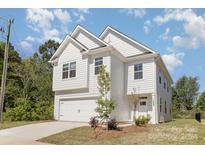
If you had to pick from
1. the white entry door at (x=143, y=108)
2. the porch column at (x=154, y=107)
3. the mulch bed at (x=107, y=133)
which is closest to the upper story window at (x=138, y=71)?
the porch column at (x=154, y=107)

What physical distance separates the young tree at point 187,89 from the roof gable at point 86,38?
151ft

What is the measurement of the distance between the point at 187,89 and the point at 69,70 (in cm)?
4912

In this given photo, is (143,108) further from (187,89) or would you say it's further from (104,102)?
(187,89)

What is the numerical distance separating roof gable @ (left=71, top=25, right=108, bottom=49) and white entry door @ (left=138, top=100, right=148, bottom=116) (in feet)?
20.3

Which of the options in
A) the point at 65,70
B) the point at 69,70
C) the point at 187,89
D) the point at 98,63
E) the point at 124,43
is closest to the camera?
the point at 98,63

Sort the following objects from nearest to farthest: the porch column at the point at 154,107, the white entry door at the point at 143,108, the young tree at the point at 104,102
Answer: the young tree at the point at 104,102
the porch column at the point at 154,107
the white entry door at the point at 143,108

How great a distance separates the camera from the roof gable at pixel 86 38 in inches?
810

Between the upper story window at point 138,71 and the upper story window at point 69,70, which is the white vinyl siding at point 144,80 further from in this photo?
the upper story window at point 69,70

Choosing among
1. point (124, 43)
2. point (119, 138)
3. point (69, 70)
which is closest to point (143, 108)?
point (124, 43)

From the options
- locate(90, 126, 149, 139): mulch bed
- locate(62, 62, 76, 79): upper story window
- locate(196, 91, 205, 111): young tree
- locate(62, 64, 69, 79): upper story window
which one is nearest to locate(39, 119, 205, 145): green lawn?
locate(90, 126, 149, 139): mulch bed

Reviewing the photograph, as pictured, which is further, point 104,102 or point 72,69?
point 72,69

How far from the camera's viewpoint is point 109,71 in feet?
62.0

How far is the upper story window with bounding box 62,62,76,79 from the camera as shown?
828 inches
